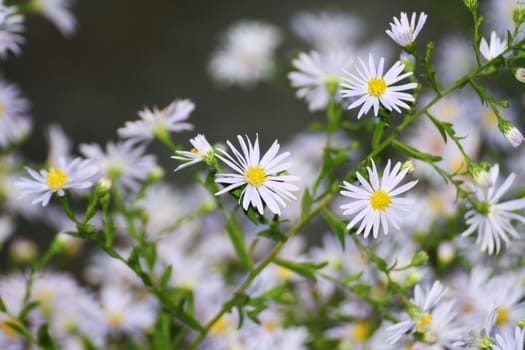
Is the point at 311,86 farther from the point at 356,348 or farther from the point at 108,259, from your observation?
the point at 108,259

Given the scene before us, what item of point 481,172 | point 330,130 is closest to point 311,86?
point 330,130

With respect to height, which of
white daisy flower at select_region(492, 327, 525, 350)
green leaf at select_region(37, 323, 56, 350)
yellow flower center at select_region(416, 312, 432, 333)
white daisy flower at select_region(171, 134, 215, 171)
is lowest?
white daisy flower at select_region(492, 327, 525, 350)

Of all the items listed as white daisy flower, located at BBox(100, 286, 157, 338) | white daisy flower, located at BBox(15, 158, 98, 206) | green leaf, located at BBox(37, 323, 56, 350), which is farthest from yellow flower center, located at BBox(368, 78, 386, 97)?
white daisy flower, located at BBox(100, 286, 157, 338)

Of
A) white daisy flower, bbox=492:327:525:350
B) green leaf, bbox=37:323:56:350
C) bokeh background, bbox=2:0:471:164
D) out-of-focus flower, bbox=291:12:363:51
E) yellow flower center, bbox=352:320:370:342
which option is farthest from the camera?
bokeh background, bbox=2:0:471:164

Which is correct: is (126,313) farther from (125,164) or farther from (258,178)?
(258,178)

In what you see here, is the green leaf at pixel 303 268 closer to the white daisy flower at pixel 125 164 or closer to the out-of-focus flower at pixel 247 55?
the white daisy flower at pixel 125 164

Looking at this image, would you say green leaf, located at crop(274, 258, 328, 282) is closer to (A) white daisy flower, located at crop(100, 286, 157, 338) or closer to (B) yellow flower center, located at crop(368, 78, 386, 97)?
(B) yellow flower center, located at crop(368, 78, 386, 97)

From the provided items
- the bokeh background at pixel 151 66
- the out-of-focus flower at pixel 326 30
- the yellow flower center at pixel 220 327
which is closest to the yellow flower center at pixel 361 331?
the yellow flower center at pixel 220 327
